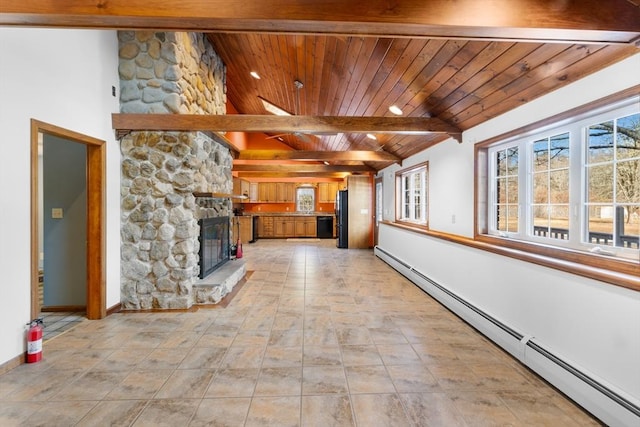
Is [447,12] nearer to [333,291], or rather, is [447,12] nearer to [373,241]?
[333,291]

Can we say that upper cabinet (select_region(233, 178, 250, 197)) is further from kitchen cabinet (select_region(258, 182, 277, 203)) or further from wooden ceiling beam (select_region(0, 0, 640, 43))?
wooden ceiling beam (select_region(0, 0, 640, 43))

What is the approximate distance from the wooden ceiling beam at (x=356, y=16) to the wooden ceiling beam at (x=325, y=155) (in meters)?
4.06

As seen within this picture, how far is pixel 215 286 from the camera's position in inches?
151

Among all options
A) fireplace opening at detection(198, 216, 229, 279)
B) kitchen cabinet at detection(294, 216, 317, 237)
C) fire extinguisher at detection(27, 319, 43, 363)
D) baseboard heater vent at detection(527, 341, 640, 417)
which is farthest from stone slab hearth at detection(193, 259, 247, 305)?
kitchen cabinet at detection(294, 216, 317, 237)

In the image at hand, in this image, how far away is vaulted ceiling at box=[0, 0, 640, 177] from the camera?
1.53 m

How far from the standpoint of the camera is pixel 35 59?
8.30 feet

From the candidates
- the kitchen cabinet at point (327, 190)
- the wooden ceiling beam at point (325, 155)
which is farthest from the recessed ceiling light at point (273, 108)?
the kitchen cabinet at point (327, 190)

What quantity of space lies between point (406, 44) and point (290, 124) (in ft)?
4.79

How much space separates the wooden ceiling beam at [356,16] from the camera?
1.51m

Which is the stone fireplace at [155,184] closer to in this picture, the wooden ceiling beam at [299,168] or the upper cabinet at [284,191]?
the wooden ceiling beam at [299,168]

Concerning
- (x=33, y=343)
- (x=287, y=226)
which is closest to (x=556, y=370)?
(x=33, y=343)

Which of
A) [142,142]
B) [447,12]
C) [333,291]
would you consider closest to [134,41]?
[142,142]

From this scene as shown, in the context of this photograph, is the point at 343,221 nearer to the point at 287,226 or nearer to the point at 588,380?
the point at 287,226

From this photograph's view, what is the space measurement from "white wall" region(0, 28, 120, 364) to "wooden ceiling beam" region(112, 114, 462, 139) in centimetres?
46
